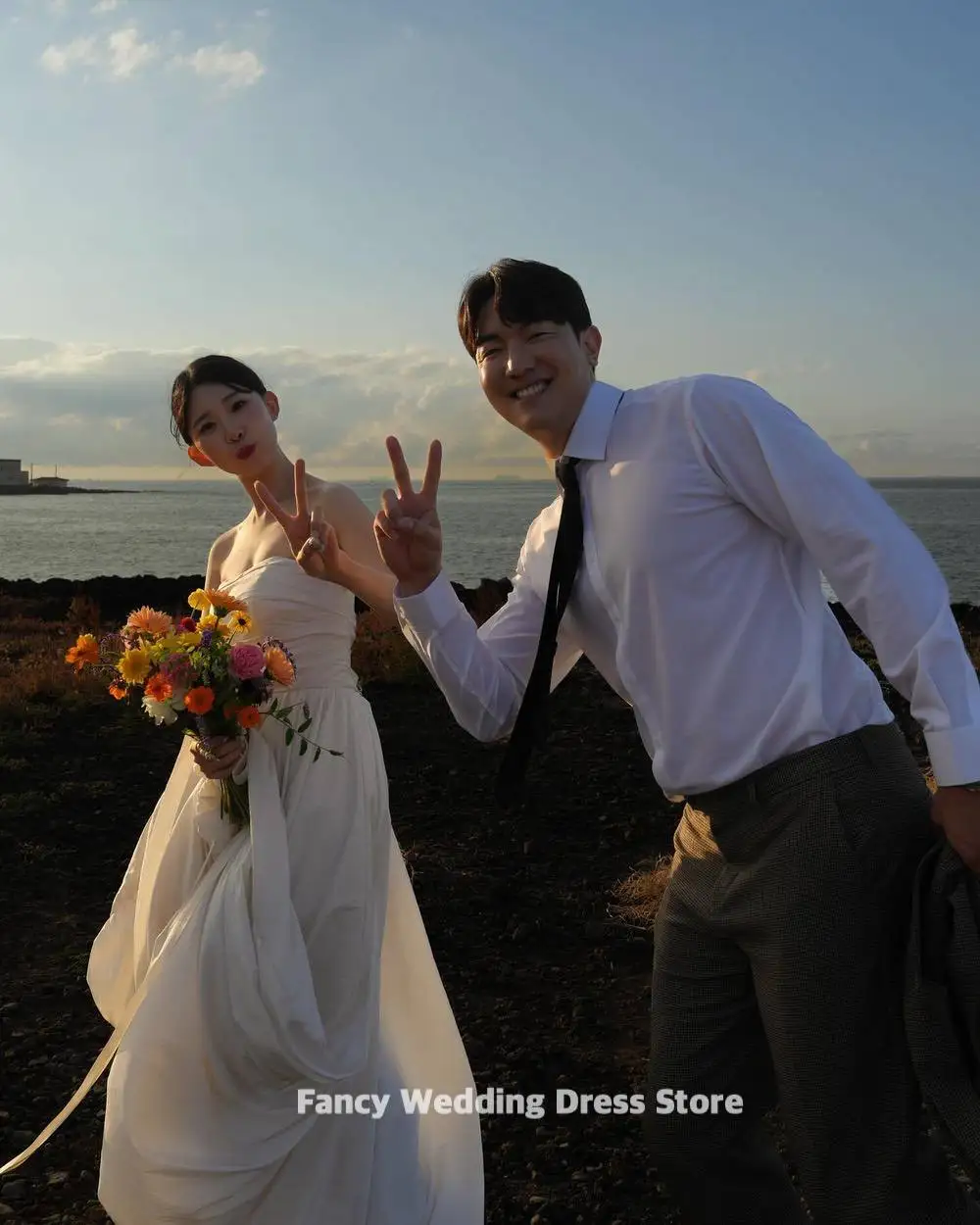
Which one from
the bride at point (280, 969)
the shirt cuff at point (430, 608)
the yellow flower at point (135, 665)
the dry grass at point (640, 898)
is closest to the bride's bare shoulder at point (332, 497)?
the bride at point (280, 969)

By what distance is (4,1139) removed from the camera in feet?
13.2

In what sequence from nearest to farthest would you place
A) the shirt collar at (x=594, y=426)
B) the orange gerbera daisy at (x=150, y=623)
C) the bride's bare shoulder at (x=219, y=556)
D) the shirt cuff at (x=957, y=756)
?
1. the shirt cuff at (x=957, y=756)
2. the shirt collar at (x=594, y=426)
3. the orange gerbera daisy at (x=150, y=623)
4. the bride's bare shoulder at (x=219, y=556)

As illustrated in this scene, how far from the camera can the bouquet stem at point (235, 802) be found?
142 inches

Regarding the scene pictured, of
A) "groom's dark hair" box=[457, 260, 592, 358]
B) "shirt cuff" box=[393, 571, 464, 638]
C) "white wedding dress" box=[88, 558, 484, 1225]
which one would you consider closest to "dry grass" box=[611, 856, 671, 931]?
"white wedding dress" box=[88, 558, 484, 1225]

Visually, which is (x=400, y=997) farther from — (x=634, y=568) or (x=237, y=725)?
(x=634, y=568)

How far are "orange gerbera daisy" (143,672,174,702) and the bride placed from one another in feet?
0.89

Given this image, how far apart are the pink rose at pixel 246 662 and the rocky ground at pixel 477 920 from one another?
177 centimetres

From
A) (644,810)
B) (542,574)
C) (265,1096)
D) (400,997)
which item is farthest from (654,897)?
(542,574)

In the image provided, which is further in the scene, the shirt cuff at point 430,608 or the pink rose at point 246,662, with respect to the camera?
the pink rose at point 246,662

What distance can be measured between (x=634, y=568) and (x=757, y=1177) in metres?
1.36

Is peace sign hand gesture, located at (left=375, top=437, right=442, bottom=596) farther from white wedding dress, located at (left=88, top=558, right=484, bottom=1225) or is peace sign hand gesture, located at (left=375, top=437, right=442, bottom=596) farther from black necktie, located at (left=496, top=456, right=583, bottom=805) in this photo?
white wedding dress, located at (left=88, top=558, right=484, bottom=1225)

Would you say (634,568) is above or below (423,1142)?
above

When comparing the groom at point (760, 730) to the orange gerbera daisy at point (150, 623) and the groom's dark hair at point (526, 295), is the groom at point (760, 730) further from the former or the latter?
the orange gerbera daisy at point (150, 623)

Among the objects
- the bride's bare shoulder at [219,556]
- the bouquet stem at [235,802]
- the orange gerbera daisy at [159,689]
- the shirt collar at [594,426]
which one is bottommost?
the bouquet stem at [235,802]
